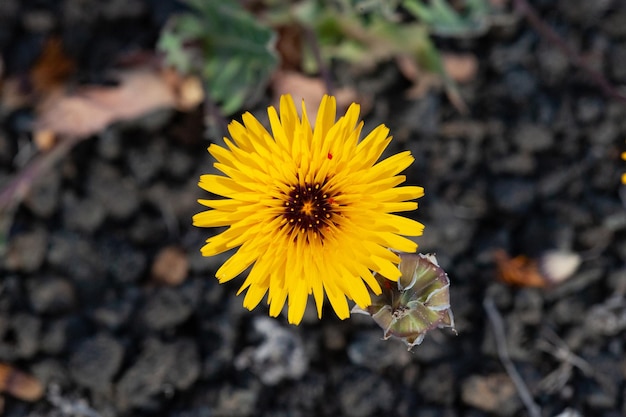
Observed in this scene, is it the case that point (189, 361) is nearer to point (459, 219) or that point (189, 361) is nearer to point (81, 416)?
point (81, 416)

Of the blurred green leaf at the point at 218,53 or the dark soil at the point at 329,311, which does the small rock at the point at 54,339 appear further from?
the blurred green leaf at the point at 218,53

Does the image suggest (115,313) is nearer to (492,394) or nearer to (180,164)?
(180,164)

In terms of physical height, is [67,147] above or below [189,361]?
above

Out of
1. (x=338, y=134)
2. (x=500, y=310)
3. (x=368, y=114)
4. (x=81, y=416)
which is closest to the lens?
(x=338, y=134)

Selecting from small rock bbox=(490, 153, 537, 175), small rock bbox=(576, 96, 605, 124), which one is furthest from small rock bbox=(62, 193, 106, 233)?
small rock bbox=(576, 96, 605, 124)

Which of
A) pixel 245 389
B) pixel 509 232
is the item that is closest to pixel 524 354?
pixel 509 232

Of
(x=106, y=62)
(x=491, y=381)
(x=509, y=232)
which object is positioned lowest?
(x=491, y=381)

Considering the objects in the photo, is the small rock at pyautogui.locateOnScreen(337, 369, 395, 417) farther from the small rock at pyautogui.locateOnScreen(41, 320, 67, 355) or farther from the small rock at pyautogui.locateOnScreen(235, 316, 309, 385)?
the small rock at pyautogui.locateOnScreen(41, 320, 67, 355)
